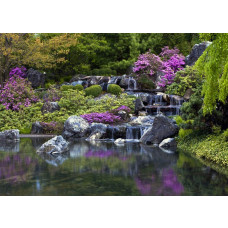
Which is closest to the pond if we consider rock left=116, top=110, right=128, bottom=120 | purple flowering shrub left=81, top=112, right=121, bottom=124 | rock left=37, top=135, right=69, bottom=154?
rock left=37, top=135, right=69, bottom=154

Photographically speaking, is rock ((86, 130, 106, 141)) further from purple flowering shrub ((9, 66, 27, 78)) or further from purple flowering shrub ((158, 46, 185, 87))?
purple flowering shrub ((9, 66, 27, 78))

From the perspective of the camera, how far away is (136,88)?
23.3 m

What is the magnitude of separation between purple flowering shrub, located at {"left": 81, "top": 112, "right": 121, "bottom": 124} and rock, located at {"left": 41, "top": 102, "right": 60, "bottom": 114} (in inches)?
107

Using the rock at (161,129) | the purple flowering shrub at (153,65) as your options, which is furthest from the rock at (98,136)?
the purple flowering shrub at (153,65)

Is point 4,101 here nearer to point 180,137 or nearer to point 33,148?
point 33,148

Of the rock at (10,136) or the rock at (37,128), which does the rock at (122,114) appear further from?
the rock at (10,136)

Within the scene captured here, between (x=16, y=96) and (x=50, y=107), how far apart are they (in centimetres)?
254

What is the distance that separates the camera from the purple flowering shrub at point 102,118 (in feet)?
55.0

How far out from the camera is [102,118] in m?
16.7

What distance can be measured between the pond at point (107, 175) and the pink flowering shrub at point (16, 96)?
909 cm

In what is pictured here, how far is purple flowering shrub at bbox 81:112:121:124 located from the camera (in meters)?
16.8

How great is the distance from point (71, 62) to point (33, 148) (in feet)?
53.2

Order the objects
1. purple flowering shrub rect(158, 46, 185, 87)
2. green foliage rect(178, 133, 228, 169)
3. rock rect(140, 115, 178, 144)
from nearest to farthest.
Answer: green foliage rect(178, 133, 228, 169), rock rect(140, 115, 178, 144), purple flowering shrub rect(158, 46, 185, 87)

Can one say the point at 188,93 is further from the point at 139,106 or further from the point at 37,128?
the point at 37,128
